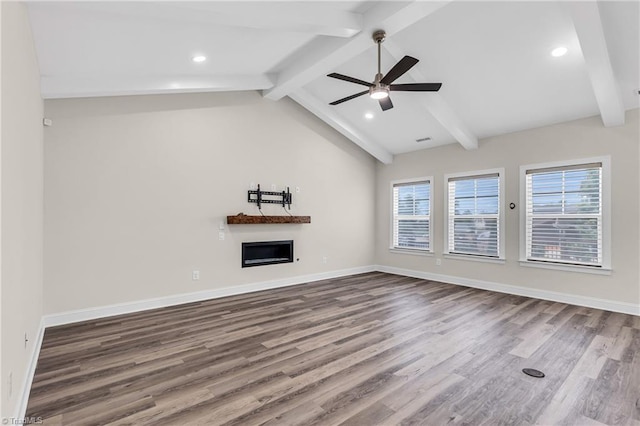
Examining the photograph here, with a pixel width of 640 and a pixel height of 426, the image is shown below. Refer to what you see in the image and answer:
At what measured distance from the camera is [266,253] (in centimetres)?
575

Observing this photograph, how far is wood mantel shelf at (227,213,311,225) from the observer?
516 cm

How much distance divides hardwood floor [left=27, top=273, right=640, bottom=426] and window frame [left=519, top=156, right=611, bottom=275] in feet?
2.01

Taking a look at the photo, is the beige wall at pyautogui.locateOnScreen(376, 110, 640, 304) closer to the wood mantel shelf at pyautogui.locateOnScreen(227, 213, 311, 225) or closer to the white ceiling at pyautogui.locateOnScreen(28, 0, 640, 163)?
the white ceiling at pyautogui.locateOnScreen(28, 0, 640, 163)

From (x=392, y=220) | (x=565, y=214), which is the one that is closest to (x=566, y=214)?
(x=565, y=214)

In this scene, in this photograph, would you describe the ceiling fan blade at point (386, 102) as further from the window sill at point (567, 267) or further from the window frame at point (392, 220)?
the window sill at point (567, 267)

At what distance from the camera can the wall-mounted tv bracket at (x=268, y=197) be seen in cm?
551

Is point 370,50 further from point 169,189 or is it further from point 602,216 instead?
point 602,216

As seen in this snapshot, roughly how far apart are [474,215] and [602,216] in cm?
183

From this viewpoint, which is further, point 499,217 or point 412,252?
point 412,252

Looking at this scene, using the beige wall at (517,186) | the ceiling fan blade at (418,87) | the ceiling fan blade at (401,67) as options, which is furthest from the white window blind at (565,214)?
the ceiling fan blade at (401,67)

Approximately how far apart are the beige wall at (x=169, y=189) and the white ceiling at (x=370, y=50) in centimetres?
46

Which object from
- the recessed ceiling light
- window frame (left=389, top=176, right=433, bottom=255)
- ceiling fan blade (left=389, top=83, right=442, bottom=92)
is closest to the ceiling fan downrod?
ceiling fan blade (left=389, top=83, right=442, bottom=92)

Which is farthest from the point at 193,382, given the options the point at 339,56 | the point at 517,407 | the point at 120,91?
the point at 339,56

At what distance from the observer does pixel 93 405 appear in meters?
2.18
